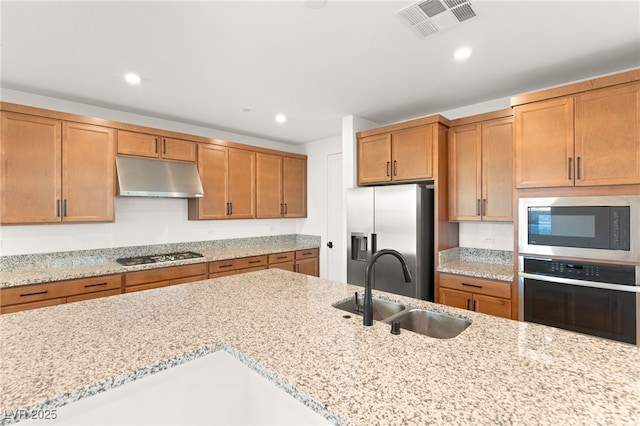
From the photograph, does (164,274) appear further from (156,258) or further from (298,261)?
(298,261)

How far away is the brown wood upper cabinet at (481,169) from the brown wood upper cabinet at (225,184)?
266 cm

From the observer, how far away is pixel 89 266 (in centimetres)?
315

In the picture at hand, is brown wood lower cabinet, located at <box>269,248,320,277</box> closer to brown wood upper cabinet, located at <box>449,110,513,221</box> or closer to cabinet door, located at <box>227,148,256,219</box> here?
cabinet door, located at <box>227,148,256,219</box>

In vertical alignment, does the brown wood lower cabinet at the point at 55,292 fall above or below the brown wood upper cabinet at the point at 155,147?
below

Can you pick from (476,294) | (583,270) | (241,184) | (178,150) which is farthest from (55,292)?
(583,270)

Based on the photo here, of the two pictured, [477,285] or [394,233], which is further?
[394,233]

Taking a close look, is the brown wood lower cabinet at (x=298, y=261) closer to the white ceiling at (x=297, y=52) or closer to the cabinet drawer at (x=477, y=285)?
the white ceiling at (x=297, y=52)

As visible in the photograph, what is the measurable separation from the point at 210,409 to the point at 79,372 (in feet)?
1.78

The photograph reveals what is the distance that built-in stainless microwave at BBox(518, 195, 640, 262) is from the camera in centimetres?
215

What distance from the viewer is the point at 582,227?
7.61 ft

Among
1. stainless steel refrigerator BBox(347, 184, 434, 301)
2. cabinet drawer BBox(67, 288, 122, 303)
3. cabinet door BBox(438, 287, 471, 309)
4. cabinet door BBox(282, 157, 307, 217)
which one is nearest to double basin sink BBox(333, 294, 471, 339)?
stainless steel refrigerator BBox(347, 184, 434, 301)

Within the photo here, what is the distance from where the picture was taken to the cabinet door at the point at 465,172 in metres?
3.13

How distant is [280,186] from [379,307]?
330cm

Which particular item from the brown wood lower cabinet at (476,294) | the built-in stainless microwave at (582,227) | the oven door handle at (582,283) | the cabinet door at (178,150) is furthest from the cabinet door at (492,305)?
the cabinet door at (178,150)
